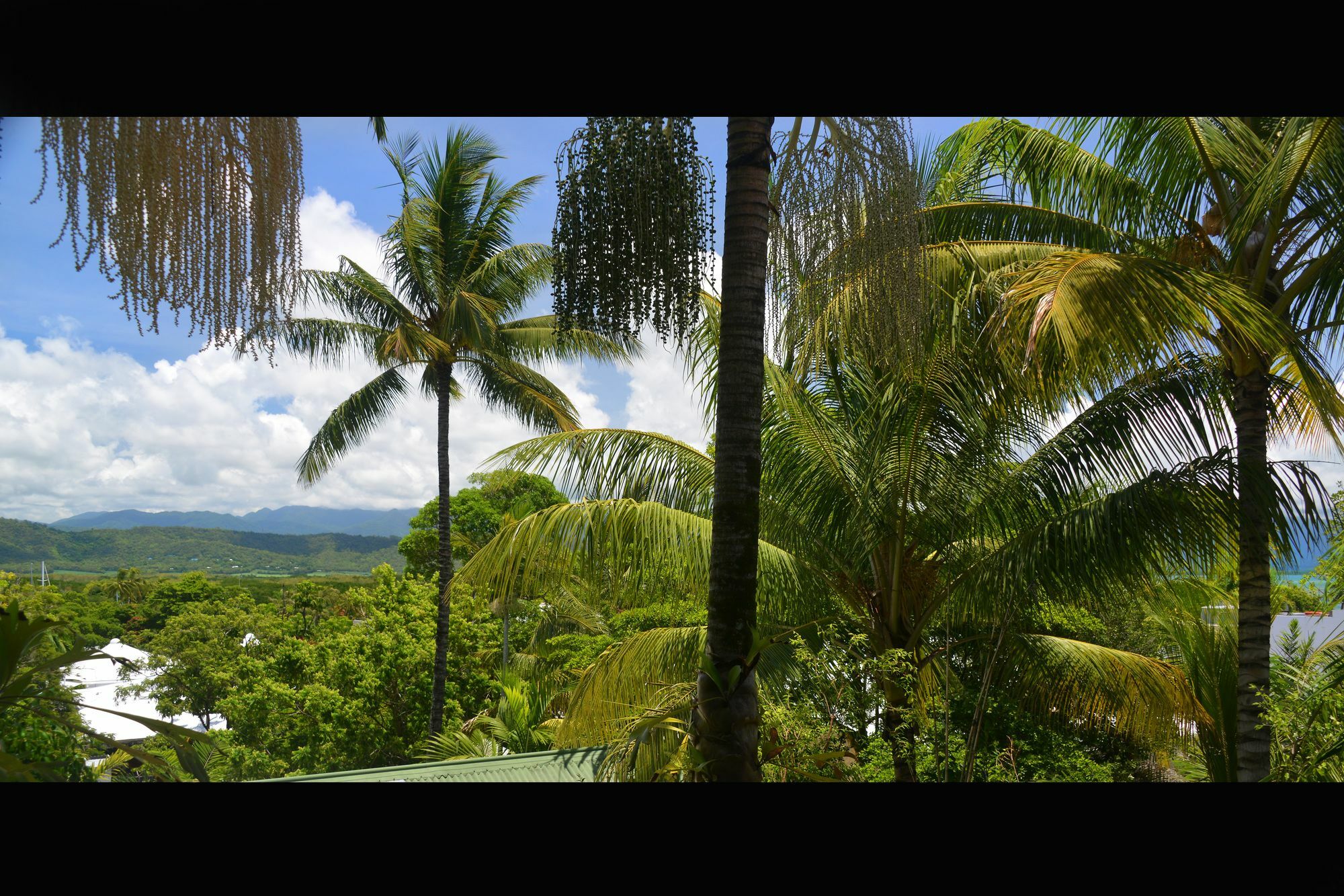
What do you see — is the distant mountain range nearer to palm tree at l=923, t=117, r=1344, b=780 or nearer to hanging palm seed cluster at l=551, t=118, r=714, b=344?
palm tree at l=923, t=117, r=1344, b=780

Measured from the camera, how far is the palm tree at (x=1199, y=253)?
3.24m

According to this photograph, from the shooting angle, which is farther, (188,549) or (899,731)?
(188,549)

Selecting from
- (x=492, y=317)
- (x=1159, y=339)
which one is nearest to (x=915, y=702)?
(x=1159, y=339)

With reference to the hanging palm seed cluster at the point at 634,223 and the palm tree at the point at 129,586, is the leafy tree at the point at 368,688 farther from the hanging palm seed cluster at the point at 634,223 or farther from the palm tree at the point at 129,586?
the palm tree at the point at 129,586

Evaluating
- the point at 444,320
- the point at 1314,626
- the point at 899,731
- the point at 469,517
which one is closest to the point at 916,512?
the point at 899,731

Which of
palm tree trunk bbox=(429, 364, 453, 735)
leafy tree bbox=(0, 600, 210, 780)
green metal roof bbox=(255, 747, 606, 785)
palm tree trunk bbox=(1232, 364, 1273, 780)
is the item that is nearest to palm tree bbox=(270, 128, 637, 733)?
palm tree trunk bbox=(429, 364, 453, 735)

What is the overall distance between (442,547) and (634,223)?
993 cm

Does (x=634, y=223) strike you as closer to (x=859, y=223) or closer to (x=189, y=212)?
(x=859, y=223)

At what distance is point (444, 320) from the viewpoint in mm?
10344

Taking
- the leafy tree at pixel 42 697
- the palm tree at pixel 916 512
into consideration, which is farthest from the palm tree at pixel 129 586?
the leafy tree at pixel 42 697

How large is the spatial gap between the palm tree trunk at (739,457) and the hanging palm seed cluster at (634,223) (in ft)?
0.44
